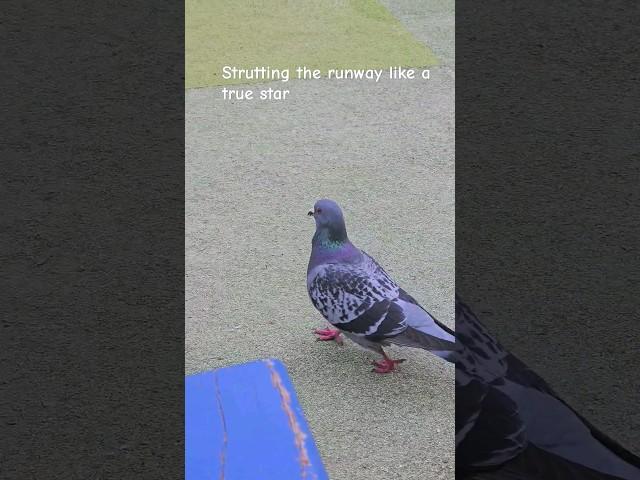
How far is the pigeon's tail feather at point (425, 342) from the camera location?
10.9 ft

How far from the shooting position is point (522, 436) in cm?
266

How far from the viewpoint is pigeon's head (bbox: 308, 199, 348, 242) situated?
3.59 meters

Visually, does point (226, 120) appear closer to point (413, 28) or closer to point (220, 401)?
point (413, 28)

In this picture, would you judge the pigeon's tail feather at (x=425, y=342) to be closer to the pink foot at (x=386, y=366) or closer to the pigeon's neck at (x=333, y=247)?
the pink foot at (x=386, y=366)

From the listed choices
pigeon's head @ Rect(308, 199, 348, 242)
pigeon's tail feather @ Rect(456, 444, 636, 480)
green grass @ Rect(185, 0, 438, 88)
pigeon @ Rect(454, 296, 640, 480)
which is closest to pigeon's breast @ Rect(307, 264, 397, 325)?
pigeon's head @ Rect(308, 199, 348, 242)

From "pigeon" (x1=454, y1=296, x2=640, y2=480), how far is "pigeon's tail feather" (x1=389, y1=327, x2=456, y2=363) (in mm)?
378

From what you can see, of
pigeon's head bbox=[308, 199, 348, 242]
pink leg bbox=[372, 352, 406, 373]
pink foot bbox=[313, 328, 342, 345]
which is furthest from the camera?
pink foot bbox=[313, 328, 342, 345]

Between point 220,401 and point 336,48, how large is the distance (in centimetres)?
402

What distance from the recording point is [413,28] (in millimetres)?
7242

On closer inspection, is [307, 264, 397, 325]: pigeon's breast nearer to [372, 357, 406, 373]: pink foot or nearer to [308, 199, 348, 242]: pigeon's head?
[308, 199, 348, 242]: pigeon's head

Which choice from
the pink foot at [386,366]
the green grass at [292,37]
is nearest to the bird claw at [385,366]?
the pink foot at [386,366]

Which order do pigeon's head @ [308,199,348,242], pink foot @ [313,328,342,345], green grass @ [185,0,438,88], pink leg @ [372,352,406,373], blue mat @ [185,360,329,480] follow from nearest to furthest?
1. blue mat @ [185,360,329,480]
2. pigeon's head @ [308,199,348,242]
3. pink leg @ [372,352,406,373]
4. pink foot @ [313,328,342,345]
5. green grass @ [185,0,438,88]

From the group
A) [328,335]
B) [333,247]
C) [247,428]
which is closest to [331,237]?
[333,247]

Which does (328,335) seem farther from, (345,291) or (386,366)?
(345,291)
